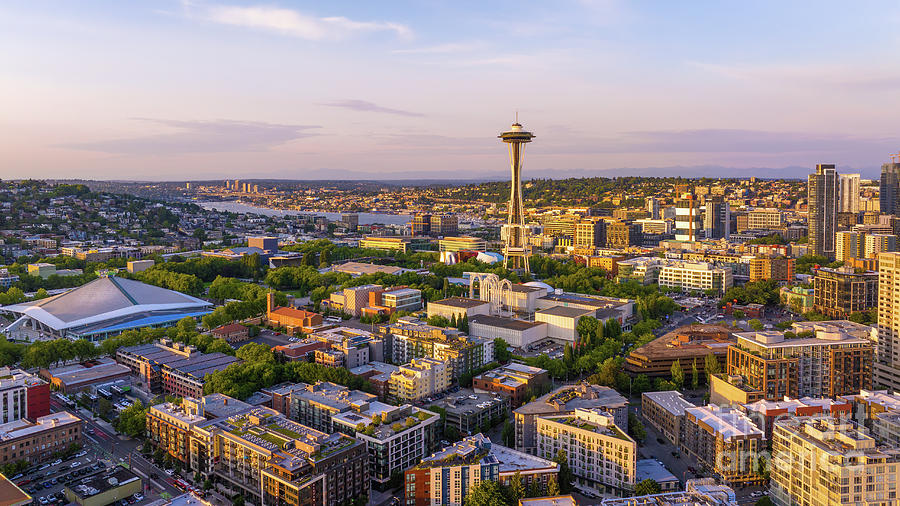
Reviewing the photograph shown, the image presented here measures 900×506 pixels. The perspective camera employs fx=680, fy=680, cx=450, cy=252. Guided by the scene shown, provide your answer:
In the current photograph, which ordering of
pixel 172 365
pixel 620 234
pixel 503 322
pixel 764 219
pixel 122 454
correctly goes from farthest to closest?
1. pixel 764 219
2. pixel 620 234
3. pixel 503 322
4. pixel 172 365
5. pixel 122 454

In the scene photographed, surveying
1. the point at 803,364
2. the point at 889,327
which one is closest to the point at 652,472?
A: the point at 803,364

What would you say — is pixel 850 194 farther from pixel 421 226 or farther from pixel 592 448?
pixel 592 448

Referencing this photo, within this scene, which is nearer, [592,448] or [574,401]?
[592,448]

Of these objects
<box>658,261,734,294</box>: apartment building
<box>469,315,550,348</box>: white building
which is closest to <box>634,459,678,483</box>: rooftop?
<box>469,315,550,348</box>: white building

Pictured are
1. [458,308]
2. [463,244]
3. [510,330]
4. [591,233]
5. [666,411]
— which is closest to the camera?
[666,411]

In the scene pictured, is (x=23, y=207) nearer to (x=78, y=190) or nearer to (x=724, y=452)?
(x=78, y=190)

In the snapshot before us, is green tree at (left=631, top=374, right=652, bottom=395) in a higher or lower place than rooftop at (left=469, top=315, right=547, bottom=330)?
lower

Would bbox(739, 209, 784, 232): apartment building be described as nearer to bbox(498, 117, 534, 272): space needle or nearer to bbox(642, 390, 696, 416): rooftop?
bbox(498, 117, 534, 272): space needle
